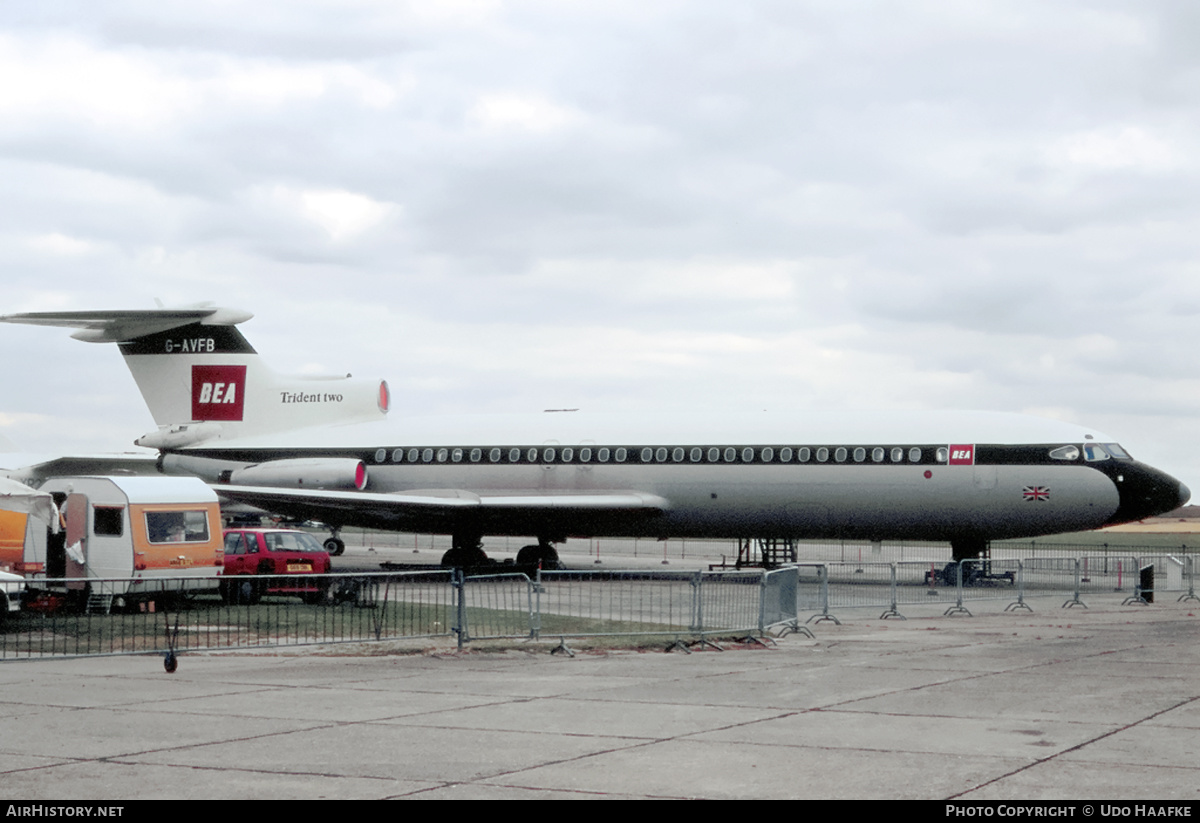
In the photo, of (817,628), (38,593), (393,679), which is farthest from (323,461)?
(393,679)

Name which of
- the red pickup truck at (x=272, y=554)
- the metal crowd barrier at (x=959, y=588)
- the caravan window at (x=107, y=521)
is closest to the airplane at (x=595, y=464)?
the metal crowd barrier at (x=959, y=588)

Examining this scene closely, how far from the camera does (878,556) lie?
157 feet

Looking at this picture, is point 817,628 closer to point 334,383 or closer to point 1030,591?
point 1030,591

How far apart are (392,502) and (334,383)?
616 cm

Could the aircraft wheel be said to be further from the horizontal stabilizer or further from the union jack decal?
the union jack decal

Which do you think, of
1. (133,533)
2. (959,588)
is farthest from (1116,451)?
(133,533)

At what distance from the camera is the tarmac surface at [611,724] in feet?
25.9

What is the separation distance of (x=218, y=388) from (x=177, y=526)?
588 inches

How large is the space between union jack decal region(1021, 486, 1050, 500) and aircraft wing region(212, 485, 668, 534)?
26.7 ft

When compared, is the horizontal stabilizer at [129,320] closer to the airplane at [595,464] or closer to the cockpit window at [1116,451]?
the airplane at [595,464]

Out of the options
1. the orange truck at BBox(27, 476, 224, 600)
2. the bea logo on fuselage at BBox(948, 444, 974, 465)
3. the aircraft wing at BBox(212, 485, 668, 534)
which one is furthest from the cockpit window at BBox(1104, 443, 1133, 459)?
the orange truck at BBox(27, 476, 224, 600)

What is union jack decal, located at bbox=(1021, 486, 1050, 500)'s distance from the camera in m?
27.4

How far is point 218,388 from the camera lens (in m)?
36.1

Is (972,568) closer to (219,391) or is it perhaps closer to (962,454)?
(962,454)
